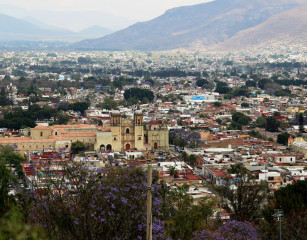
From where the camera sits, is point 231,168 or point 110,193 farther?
point 231,168

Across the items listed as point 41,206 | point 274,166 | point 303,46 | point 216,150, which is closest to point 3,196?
point 41,206

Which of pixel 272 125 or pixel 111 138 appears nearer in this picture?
pixel 111 138

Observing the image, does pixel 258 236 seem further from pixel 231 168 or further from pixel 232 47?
pixel 232 47

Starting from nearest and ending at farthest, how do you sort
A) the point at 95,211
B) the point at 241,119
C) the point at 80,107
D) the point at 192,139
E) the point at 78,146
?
the point at 95,211
the point at 78,146
the point at 192,139
the point at 241,119
the point at 80,107

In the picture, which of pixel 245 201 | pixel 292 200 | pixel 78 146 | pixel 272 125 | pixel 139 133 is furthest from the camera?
pixel 272 125

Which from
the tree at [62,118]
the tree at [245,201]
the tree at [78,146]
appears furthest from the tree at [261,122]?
the tree at [245,201]

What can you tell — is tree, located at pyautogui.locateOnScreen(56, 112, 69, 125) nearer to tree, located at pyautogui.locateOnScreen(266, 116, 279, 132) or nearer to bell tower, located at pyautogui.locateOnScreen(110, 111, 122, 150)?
bell tower, located at pyautogui.locateOnScreen(110, 111, 122, 150)

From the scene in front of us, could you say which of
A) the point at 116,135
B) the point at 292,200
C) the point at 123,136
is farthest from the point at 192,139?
the point at 292,200

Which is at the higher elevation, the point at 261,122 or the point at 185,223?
the point at 185,223

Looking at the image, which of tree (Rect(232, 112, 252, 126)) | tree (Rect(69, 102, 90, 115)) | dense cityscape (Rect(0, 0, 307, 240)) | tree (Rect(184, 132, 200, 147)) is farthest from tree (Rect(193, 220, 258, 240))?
tree (Rect(69, 102, 90, 115))

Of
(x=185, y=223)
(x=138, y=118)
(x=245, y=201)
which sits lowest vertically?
(x=138, y=118)

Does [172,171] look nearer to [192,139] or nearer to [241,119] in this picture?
[192,139]
